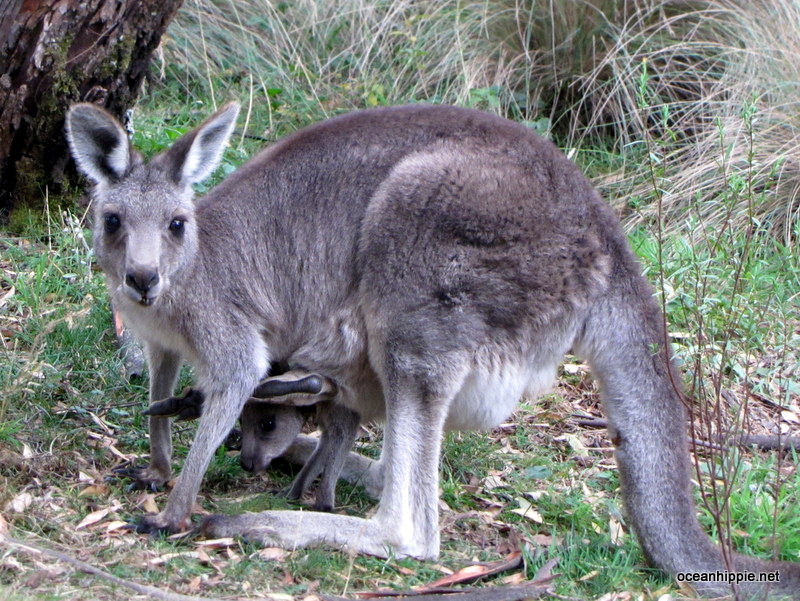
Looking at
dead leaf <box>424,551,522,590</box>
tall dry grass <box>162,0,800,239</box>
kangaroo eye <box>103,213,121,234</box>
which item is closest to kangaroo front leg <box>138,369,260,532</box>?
kangaroo eye <box>103,213,121,234</box>

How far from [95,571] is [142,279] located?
3.42 ft

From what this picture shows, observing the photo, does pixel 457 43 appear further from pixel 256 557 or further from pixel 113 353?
pixel 256 557

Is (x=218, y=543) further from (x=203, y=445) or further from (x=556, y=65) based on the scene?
(x=556, y=65)

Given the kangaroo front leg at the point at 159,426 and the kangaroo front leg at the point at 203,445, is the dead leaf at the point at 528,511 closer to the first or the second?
the kangaroo front leg at the point at 203,445

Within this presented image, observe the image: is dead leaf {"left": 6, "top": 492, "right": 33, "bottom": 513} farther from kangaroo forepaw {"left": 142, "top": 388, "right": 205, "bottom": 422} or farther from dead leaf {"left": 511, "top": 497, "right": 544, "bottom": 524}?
dead leaf {"left": 511, "top": 497, "right": 544, "bottom": 524}

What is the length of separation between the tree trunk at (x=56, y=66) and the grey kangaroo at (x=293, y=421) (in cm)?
196

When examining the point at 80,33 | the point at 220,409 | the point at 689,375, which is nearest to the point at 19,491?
the point at 220,409

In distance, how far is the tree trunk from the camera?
17.2 ft

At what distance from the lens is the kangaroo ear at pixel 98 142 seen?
13.5 feet

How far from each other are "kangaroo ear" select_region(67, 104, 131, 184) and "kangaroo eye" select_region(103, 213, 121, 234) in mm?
187

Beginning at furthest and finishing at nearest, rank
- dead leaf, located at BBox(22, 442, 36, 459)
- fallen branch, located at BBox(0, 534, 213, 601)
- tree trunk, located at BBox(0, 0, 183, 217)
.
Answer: tree trunk, located at BBox(0, 0, 183, 217) < dead leaf, located at BBox(22, 442, 36, 459) < fallen branch, located at BBox(0, 534, 213, 601)

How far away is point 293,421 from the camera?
4.63m

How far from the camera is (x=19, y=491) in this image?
4141mm

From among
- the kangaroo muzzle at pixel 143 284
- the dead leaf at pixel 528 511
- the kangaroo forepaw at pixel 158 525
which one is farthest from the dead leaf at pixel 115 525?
→ the dead leaf at pixel 528 511
